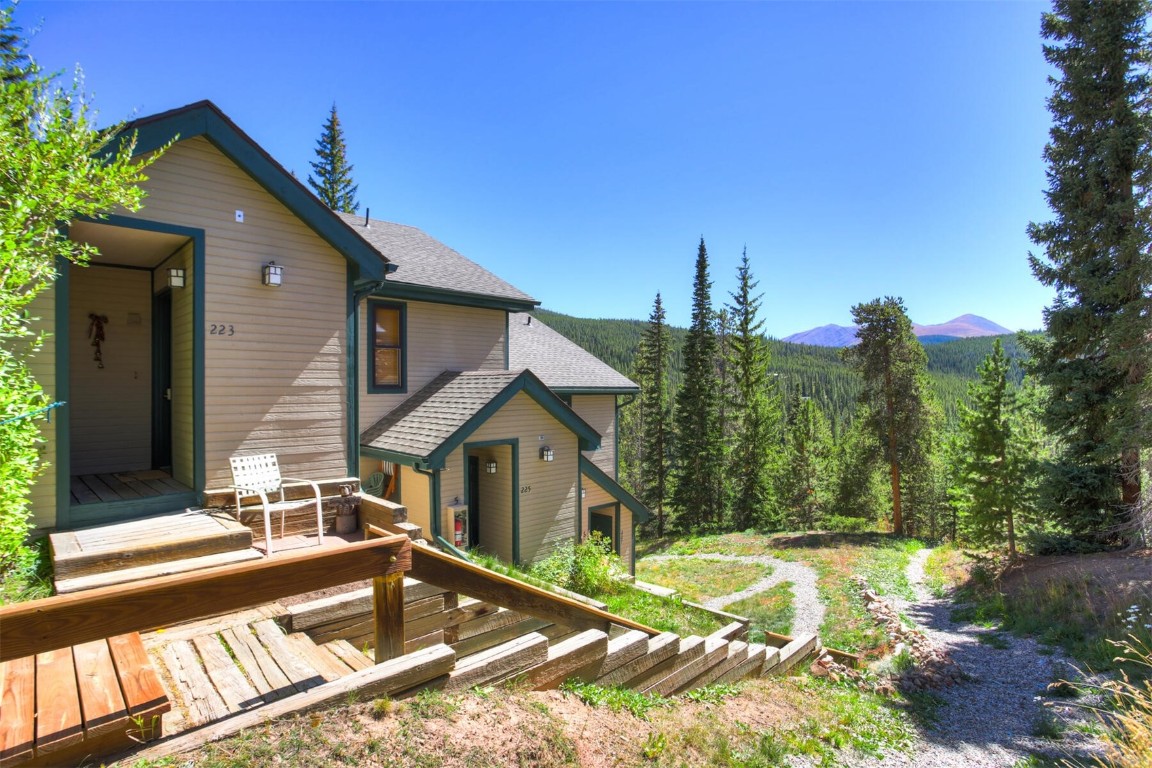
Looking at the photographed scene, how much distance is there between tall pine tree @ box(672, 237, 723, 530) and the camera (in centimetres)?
3500

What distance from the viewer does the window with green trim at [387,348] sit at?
1122cm

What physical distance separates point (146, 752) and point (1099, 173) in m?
18.4

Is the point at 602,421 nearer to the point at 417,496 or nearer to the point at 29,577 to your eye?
the point at 417,496

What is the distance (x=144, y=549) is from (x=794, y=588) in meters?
15.6

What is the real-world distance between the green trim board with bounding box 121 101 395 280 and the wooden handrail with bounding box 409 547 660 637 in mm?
5738

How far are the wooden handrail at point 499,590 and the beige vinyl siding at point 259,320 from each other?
4.86 meters

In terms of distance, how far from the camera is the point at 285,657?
3.82m

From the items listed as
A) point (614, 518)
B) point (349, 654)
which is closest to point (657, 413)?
point (614, 518)

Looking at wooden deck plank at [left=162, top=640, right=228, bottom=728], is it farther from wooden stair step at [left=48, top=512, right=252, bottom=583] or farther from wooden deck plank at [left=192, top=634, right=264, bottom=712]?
wooden stair step at [left=48, top=512, right=252, bottom=583]

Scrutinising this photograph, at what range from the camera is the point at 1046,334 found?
1387 centimetres

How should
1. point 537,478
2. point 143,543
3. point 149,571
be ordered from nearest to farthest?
point 149,571 → point 143,543 → point 537,478

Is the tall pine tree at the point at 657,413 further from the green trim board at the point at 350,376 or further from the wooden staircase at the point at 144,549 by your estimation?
the wooden staircase at the point at 144,549

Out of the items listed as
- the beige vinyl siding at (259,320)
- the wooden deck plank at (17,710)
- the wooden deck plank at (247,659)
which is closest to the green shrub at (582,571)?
the beige vinyl siding at (259,320)

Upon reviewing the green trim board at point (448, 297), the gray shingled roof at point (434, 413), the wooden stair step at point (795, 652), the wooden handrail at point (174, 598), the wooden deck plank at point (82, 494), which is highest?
the green trim board at point (448, 297)
